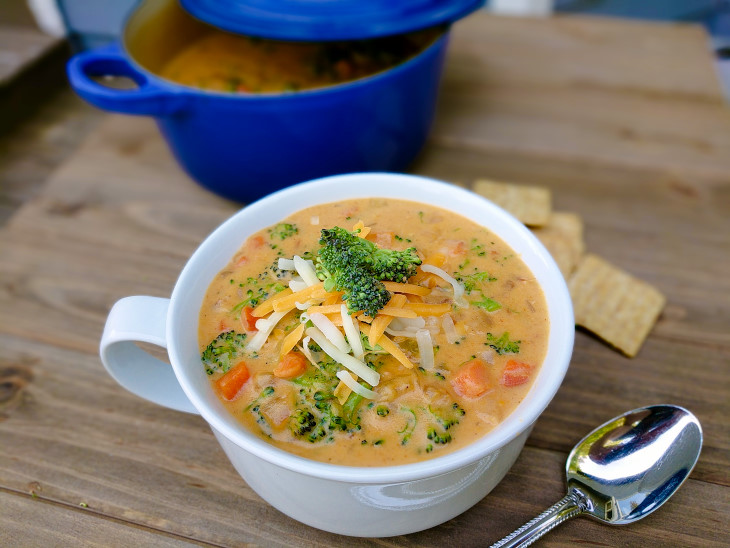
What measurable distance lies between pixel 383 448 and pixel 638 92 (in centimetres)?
261

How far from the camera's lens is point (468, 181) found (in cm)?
283

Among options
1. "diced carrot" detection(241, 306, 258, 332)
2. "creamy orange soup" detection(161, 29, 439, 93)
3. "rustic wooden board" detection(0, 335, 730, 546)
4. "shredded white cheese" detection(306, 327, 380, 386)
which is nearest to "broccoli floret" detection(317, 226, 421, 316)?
"shredded white cheese" detection(306, 327, 380, 386)

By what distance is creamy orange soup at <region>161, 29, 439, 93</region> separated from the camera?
2.71m

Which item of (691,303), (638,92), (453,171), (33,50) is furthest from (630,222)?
(33,50)

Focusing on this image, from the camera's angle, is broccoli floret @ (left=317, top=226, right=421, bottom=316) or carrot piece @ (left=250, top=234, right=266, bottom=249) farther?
carrot piece @ (left=250, top=234, right=266, bottom=249)

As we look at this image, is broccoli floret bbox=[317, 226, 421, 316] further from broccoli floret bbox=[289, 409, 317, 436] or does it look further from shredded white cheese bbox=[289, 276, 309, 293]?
broccoli floret bbox=[289, 409, 317, 436]

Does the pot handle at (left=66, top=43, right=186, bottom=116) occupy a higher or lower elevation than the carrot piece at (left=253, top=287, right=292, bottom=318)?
higher

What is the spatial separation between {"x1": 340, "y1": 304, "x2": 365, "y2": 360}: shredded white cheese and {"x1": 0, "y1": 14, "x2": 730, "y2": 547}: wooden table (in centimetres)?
55

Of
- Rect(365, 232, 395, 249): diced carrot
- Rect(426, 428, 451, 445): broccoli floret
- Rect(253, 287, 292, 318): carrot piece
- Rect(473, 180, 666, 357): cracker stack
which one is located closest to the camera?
Rect(426, 428, 451, 445): broccoli floret

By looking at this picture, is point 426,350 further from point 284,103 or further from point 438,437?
point 284,103

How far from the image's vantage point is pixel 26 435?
6.52 feet

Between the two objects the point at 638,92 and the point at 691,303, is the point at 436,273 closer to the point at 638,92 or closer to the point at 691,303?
the point at 691,303

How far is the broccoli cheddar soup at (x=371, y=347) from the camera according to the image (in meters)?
1.44

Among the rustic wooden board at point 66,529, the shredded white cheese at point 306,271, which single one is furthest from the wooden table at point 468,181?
the shredded white cheese at point 306,271
